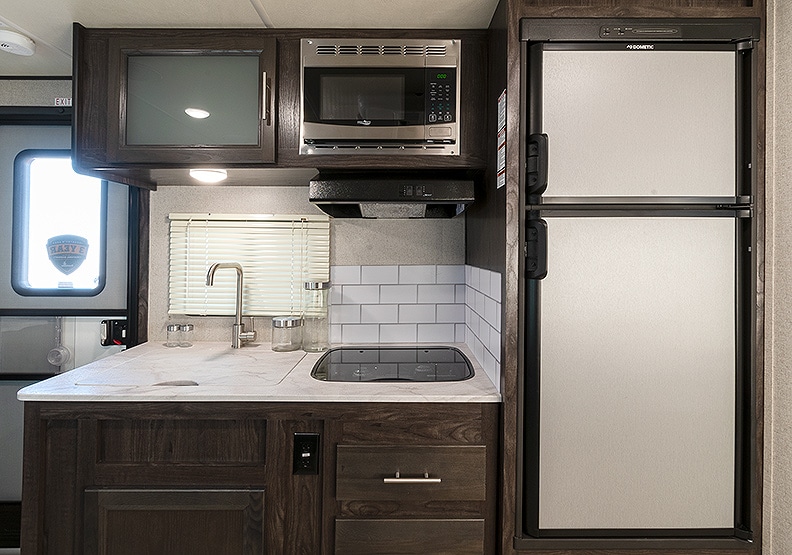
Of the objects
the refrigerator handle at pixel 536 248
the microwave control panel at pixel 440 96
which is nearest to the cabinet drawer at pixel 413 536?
the refrigerator handle at pixel 536 248

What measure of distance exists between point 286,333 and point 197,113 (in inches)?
37.9

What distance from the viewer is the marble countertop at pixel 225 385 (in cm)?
146

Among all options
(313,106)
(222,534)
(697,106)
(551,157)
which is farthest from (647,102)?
(222,534)

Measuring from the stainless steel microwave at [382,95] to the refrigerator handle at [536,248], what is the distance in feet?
1.60

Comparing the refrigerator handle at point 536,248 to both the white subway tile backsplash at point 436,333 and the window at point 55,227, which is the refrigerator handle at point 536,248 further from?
the window at point 55,227

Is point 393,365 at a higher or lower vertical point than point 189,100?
lower

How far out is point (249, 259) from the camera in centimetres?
222

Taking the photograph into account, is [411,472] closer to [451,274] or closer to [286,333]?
[286,333]

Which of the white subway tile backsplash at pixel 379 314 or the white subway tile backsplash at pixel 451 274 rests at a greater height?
the white subway tile backsplash at pixel 451 274

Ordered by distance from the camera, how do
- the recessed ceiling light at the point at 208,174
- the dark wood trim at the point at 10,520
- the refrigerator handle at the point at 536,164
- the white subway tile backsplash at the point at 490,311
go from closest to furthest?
the refrigerator handle at the point at 536,164, the white subway tile backsplash at the point at 490,311, the recessed ceiling light at the point at 208,174, the dark wood trim at the point at 10,520

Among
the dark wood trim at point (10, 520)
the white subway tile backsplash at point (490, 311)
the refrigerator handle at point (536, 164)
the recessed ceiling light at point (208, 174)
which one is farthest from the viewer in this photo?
the dark wood trim at point (10, 520)

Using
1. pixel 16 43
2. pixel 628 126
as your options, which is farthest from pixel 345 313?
pixel 16 43

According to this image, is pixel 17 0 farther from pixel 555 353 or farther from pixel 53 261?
pixel 555 353

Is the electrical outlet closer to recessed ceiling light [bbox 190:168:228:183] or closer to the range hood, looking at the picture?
the range hood
